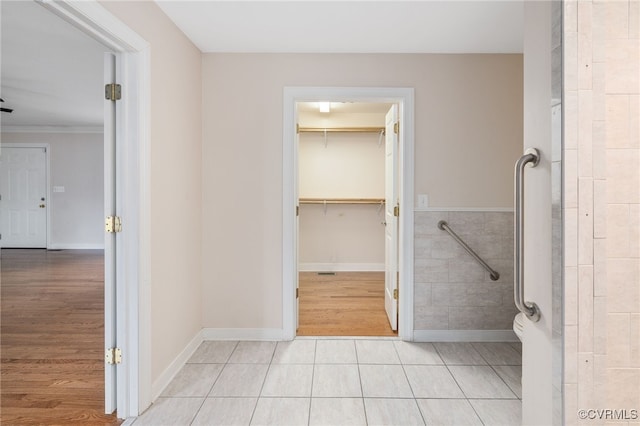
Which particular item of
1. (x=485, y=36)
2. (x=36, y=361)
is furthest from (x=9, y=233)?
(x=485, y=36)

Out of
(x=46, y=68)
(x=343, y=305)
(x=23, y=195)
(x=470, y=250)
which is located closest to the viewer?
(x=470, y=250)

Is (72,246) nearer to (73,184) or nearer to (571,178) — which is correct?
(73,184)

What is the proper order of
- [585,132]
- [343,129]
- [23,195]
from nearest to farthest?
[585,132], [343,129], [23,195]

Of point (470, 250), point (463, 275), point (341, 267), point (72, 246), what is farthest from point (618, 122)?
point (72, 246)

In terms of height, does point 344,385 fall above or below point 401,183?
below

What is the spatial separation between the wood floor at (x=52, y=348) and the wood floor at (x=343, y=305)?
1.55 meters

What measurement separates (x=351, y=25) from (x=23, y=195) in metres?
7.40

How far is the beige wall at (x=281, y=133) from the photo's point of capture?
2.87 metres

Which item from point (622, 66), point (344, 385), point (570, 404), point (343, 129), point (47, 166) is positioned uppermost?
point (343, 129)

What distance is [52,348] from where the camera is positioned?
2725 millimetres

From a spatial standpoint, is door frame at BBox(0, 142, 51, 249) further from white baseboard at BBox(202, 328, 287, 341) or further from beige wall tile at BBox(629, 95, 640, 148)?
beige wall tile at BBox(629, 95, 640, 148)

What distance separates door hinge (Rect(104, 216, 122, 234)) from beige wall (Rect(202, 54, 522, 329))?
102 cm

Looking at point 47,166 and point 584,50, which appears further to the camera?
point 47,166

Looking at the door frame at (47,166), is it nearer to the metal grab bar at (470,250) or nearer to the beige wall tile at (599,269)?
the metal grab bar at (470,250)
